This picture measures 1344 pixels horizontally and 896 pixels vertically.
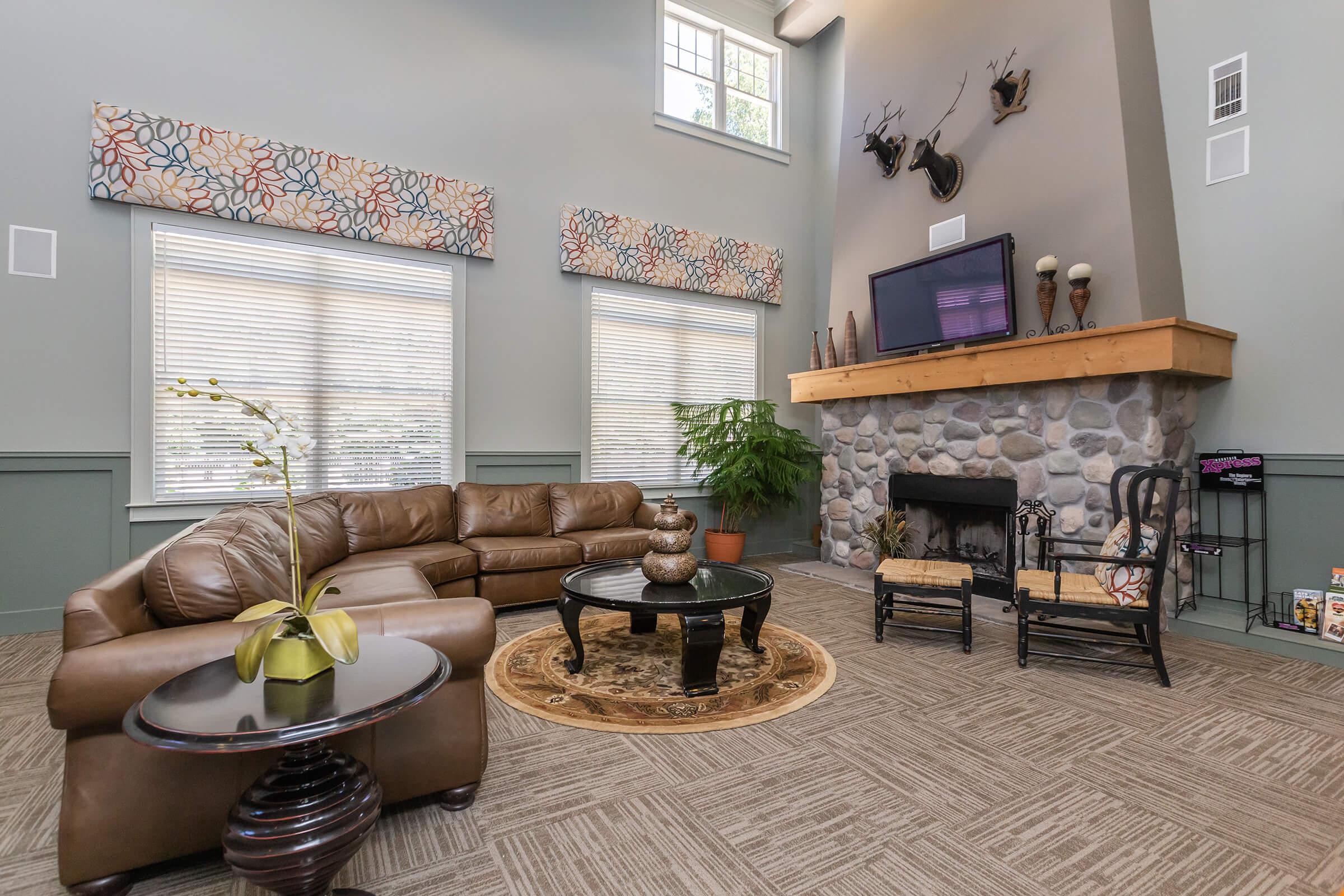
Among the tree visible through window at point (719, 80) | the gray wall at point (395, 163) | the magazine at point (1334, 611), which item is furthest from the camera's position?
the tree visible through window at point (719, 80)

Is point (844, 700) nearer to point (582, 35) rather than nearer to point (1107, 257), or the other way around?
point (1107, 257)

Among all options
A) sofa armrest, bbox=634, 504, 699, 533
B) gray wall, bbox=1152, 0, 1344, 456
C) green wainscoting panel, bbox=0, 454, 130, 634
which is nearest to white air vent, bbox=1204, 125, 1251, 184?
gray wall, bbox=1152, 0, 1344, 456

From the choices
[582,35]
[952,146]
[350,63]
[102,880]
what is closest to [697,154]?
[582,35]

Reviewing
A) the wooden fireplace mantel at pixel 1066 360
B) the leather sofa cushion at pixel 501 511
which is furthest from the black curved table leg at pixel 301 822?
the wooden fireplace mantel at pixel 1066 360

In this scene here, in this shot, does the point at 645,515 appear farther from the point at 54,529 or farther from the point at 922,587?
the point at 54,529

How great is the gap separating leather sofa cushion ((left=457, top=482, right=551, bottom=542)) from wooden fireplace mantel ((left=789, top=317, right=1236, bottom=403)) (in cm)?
267

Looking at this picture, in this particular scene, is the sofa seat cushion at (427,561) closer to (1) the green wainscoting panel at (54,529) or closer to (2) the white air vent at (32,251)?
(1) the green wainscoting panel at (54,529)

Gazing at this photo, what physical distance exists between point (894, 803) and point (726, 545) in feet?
11.8

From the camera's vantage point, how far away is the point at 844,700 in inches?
103

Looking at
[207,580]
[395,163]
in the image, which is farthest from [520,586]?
[395,163]

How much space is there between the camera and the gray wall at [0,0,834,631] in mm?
3508

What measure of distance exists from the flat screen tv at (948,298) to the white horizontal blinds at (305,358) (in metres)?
3.33

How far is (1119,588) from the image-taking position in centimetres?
288

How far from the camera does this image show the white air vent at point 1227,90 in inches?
138
